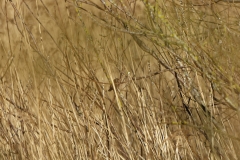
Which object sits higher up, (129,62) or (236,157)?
(129,62)

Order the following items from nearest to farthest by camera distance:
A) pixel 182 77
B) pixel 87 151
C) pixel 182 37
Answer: pixel 182 37 < pixel 182 77 < pixel 87 151

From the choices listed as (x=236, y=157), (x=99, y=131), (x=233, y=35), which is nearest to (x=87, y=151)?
(x=99, y=131)

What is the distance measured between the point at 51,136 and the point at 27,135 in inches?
7.9

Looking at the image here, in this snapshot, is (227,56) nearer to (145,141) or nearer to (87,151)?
(145,141)

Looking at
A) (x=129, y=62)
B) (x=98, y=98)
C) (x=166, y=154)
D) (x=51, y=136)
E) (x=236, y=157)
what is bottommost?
(x=236, y=157)

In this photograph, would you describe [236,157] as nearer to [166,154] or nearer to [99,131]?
[166,154]

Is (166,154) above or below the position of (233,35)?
below

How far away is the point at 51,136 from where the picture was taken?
1.82 metres

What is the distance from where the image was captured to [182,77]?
5.80 feet


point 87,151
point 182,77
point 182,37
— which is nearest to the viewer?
point 182,37

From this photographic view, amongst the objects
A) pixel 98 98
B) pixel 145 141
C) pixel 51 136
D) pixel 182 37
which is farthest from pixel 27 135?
pixel 182 37

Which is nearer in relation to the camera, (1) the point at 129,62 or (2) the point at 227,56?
(2) the point at 227,56

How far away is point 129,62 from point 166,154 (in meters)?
0.39

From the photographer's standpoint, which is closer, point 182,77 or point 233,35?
point 233,35
